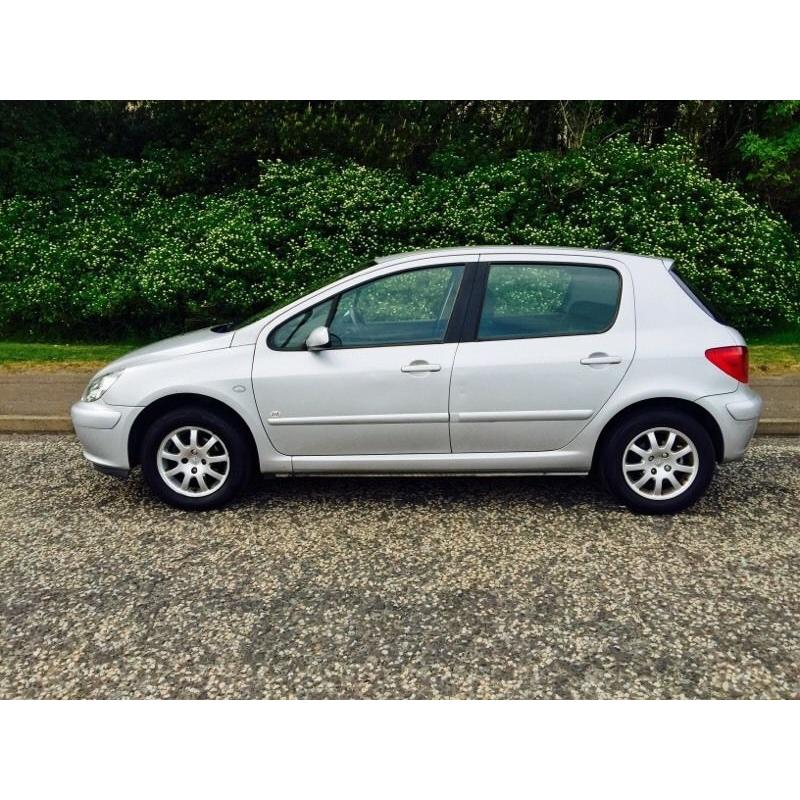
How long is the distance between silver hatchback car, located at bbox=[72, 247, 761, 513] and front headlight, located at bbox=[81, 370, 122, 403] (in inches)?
0.8

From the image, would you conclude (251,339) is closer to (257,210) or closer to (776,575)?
(776,575)

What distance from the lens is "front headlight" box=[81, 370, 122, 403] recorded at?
16.4 ft

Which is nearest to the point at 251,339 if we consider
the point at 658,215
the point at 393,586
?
the point at 393,586

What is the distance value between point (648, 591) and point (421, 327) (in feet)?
7.23

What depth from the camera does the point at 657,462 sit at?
4855mm

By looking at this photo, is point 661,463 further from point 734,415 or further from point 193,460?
point 193,460

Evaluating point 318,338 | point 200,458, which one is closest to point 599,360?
point 318,338

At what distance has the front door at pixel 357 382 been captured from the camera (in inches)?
189

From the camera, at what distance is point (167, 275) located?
12.4m

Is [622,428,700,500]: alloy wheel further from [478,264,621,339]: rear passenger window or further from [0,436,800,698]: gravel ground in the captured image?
[478,264,621,339]: rear passenger window

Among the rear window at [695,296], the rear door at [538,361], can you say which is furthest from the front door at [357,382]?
the rear window at [695,296]

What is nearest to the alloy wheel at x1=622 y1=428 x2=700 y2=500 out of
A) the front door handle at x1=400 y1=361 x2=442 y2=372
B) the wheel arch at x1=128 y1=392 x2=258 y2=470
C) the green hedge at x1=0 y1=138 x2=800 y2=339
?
the front door handle at x1=400 y1=361 x2=442 y2=372

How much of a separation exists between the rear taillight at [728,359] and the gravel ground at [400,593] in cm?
94

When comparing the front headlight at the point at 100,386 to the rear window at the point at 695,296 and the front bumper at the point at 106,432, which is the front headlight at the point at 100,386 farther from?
the rear window at the point at 695,296
